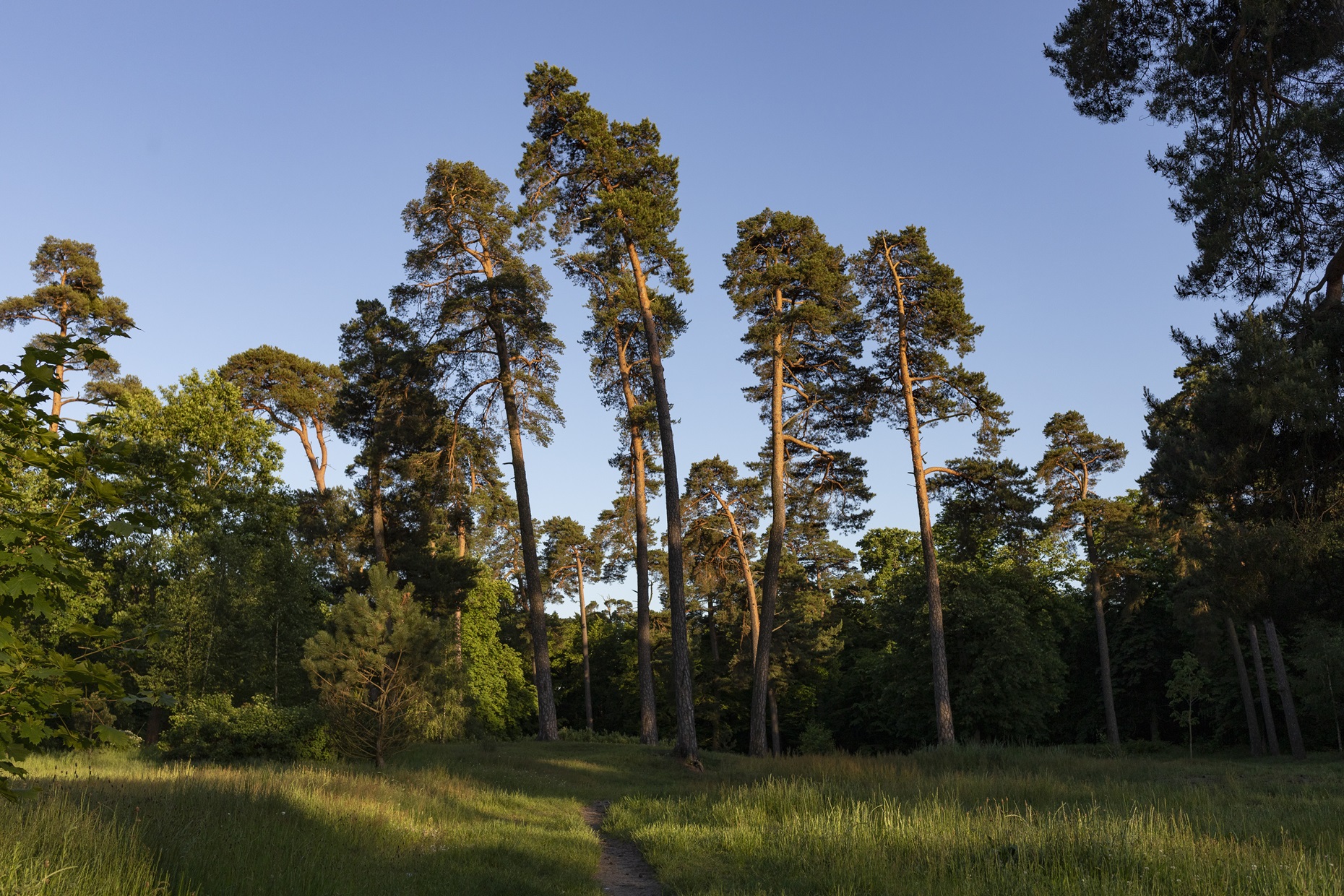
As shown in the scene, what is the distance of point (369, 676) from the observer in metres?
17.4

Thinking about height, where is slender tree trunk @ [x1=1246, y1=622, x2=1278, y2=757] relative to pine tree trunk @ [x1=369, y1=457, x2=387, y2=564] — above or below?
below

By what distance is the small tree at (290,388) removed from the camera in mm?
36594

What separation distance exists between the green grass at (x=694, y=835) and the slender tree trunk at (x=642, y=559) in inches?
540

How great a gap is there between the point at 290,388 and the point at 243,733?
2162 cm

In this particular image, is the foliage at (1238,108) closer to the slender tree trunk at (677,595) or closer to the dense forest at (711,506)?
the dense forest at (711,506)

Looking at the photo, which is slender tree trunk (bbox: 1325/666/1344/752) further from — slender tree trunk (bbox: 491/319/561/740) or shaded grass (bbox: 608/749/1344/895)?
slender tree trunk (bbox: 491/319/561/740)

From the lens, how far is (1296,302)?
1353 centimetres

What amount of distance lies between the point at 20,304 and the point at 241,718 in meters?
21.2

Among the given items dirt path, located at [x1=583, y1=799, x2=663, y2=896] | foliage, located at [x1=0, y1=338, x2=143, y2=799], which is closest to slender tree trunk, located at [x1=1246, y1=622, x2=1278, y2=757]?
dirt path, located at [x1=583, y1=799, x2=663, y2=896]

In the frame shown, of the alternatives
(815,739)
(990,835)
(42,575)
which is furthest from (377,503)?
(42,575)

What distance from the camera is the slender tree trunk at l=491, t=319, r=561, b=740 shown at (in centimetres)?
2878

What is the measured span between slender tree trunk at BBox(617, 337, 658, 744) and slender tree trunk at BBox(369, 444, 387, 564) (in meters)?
10.7

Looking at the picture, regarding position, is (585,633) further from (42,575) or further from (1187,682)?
(42,575)

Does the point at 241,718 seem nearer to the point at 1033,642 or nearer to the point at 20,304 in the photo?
the point at 20,304
